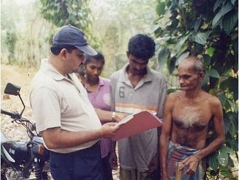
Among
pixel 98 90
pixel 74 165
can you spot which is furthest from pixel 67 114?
pixel 98 90

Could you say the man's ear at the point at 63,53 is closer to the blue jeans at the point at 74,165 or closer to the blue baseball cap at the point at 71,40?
the blue baseball cap at the point at 71,40

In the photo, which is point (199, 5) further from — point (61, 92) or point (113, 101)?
point (61, 92)

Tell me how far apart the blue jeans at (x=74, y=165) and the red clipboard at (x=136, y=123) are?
0.59 feet

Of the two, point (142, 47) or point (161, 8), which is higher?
point (161, 8)

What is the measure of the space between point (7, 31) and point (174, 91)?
13.0ft

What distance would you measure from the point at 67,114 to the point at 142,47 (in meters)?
0.62

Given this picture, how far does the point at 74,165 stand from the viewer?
1.66 m

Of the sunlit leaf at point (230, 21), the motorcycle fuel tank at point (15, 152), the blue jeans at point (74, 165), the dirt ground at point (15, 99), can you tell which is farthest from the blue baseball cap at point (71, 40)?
the dirt ground at point (15, 99)

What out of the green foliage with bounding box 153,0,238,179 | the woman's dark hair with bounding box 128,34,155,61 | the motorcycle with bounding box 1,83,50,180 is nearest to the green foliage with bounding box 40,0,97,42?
the motorcycle with bounding box 1,83,50,180

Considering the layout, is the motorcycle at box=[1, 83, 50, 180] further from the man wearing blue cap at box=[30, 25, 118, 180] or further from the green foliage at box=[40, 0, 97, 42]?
the green foliage at box=[40, 0, 97, 42]

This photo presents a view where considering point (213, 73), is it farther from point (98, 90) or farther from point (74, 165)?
point (74, 165)

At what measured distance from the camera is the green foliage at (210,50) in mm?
1861

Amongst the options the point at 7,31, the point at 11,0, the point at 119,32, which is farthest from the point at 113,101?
the point at 119,32

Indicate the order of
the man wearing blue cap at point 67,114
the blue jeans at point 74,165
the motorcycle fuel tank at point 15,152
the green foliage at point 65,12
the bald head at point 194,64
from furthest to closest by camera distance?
1. the green foliage at point 65,12
2. the motorcycle fuel tank at point 15,152
3. the bald head at point 194,64
4. the blue jeans at point 74,165
5. the man wearing blue cap at point 67,114
